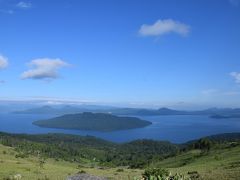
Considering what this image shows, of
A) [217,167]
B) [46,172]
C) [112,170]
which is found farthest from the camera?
[112,170]

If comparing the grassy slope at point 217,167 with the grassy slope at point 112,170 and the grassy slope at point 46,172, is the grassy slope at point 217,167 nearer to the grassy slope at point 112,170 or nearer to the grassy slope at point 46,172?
the grassy slope at point 112,170

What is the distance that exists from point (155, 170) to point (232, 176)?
5.46 meters

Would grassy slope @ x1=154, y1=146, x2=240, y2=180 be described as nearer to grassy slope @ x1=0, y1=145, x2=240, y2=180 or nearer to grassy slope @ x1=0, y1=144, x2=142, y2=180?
grassy slope @ x1=0, y1=145, x2=240, y2=180

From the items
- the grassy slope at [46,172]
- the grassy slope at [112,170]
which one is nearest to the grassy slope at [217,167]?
the grassy slope at [112,170]

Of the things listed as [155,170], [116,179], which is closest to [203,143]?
[116,179]

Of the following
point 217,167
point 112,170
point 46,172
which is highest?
point 217,167

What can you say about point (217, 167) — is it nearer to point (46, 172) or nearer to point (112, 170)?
point (112, 170)

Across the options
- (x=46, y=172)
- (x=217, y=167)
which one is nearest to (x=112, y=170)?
(x=46, y=172)

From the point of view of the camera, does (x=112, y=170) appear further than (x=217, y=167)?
Yes

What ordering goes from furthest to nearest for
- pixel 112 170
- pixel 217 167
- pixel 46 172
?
pixel 112 170, pixel 217 167, pixel 46 172

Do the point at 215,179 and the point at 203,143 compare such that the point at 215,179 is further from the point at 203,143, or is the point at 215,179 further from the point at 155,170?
the point at 203,143

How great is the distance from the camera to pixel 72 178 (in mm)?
25641

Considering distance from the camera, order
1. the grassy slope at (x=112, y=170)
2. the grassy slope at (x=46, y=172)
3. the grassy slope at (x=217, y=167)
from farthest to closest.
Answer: the grassy slope at (x=46, y=172) < the grassy slope at (x=112, y=170) < the grassy slope at (x=217, y=167)

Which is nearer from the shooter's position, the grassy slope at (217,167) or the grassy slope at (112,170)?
the grassy slope at (217,167)
